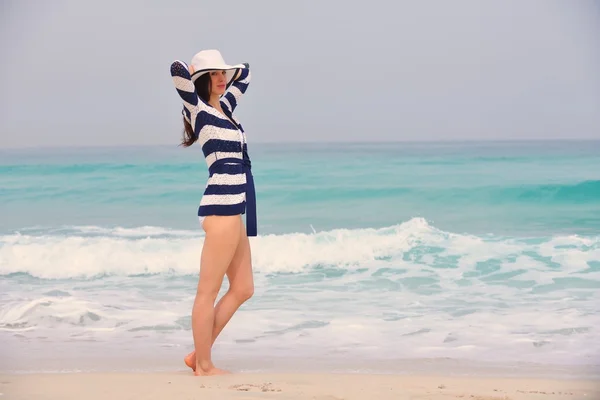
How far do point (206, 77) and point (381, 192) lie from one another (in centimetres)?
924

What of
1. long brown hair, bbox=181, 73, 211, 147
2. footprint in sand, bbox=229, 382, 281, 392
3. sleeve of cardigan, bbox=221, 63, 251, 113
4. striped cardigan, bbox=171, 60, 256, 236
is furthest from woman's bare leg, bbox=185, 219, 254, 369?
sleeve of cardigan, bbox=221, 63, 251, 113

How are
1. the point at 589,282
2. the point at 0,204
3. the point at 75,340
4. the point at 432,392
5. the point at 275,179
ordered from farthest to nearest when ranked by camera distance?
the point at 275,179, the point at 0,204, the point at 589,282, the point at 75,340, the point at 432,392

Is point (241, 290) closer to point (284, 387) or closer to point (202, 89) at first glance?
point (284, 387)

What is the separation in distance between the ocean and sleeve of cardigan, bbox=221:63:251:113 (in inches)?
47.9

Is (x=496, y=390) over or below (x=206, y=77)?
below

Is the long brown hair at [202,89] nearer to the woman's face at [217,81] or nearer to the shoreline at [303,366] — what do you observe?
the woman's face at [217,81]

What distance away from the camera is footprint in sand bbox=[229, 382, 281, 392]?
322 centimetres

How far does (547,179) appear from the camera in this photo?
→ 13.6m

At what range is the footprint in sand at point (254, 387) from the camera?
10.6ft

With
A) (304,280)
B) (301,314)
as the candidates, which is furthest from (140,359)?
(304,280)

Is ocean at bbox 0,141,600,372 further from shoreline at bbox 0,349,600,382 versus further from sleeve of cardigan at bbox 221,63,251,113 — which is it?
sleeve of cardigan at bbox 221,63,251,113

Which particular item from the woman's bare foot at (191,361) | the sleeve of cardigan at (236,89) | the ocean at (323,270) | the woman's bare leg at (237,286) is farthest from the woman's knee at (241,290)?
the sleeve of cardigan at (236,89)

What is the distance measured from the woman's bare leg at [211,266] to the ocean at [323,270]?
1.49 feet

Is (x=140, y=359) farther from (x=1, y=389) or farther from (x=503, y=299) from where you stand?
(x=503, y=299)
